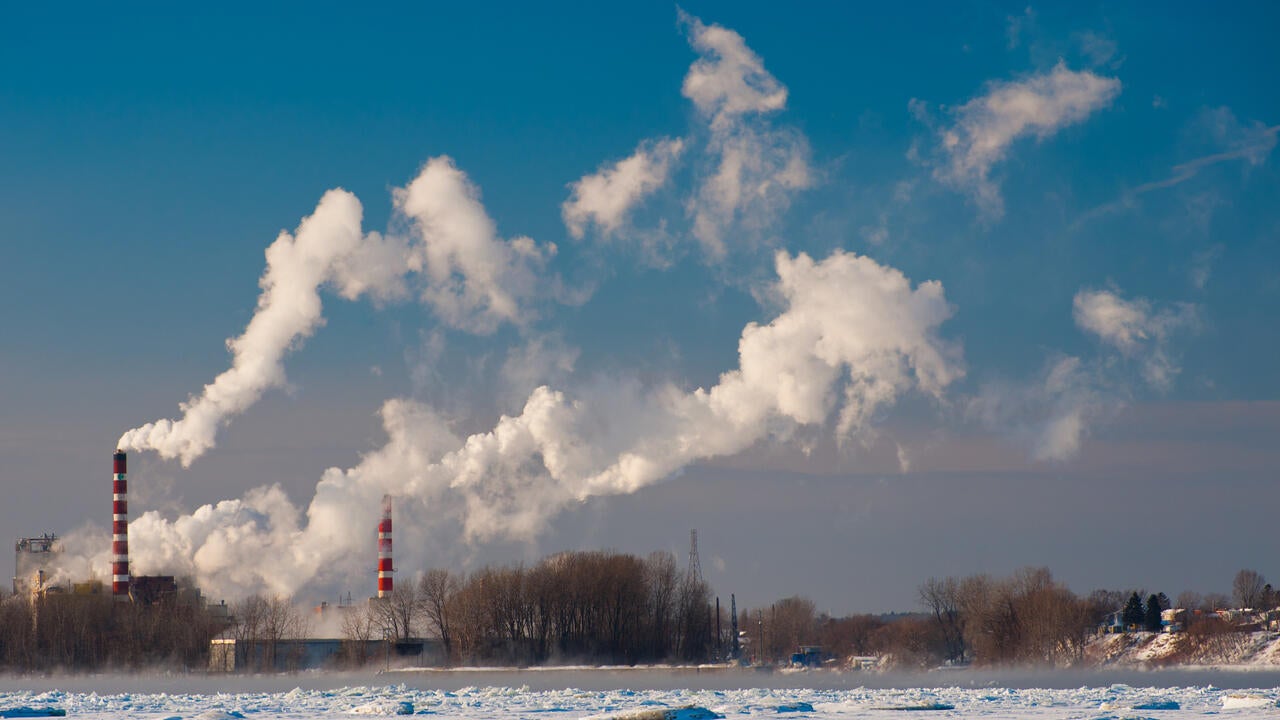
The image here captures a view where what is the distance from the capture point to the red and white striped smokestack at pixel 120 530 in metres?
111

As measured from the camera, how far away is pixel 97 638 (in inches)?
4186

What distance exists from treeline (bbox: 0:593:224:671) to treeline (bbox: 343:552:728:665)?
11.8m

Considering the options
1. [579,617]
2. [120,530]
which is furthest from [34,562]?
[579,617]

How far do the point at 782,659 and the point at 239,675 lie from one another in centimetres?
7052

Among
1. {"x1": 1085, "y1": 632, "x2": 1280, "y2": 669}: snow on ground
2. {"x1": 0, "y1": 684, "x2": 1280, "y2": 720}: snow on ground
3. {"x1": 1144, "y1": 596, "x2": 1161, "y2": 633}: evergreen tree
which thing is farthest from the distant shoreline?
{"x1": 1144, "y1": 596, "x2": 1161, "y2": 633}: evergreen tree

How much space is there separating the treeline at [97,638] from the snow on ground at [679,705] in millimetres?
46047

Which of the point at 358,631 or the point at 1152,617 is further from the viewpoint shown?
the point at 1152,617

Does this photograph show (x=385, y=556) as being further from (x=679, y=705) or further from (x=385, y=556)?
(x=679, y=705)

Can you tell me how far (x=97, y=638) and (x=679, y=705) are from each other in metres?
71.0

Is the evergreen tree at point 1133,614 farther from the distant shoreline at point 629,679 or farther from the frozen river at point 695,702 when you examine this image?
the frozen river at point 695,702

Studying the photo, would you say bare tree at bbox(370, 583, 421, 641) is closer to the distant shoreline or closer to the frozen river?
the distant shoreline

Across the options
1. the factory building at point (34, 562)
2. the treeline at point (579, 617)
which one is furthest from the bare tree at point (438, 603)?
the factory building at point (34, 562)

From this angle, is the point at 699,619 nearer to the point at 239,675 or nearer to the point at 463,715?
the point at 239,675

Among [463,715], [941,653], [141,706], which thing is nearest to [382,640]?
[941,653]
